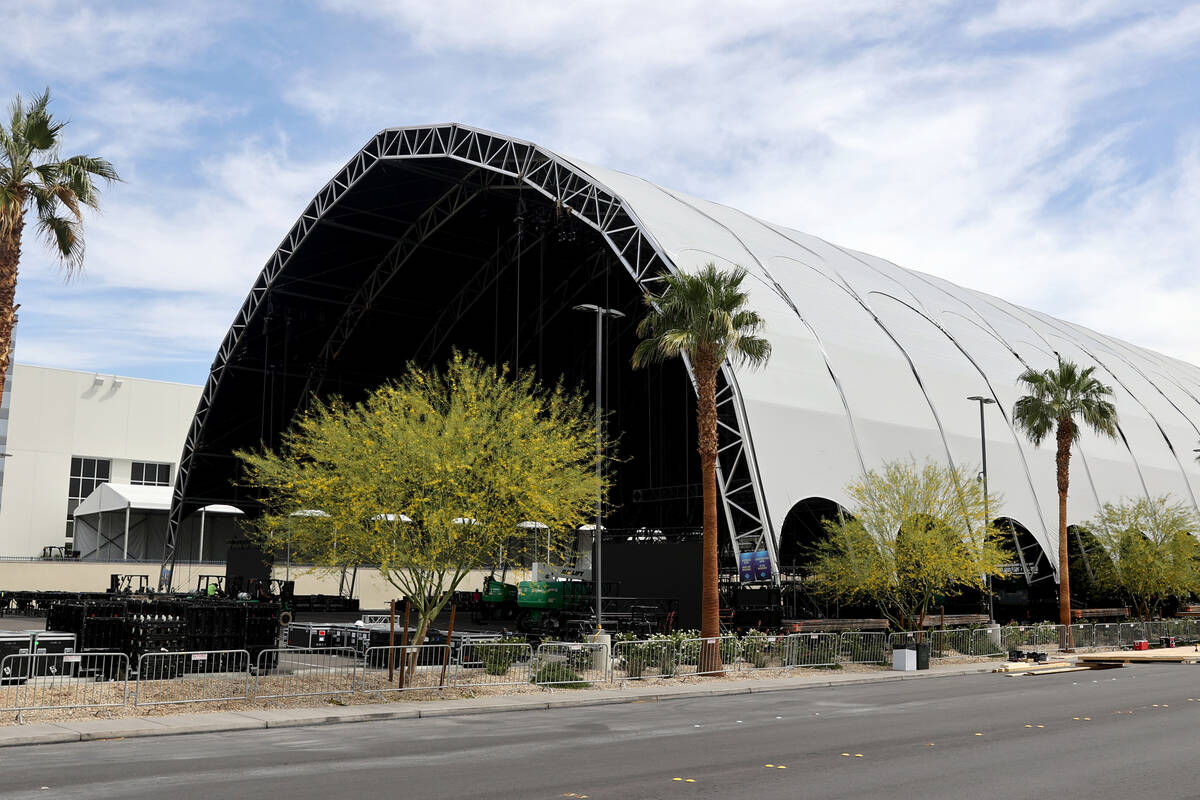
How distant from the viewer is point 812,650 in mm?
32094

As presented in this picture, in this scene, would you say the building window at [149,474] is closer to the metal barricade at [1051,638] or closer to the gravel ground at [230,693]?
the gravel ground at [230,693]

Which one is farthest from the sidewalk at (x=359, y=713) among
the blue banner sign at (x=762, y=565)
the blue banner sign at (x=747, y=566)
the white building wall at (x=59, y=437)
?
the white building wall at (x=59, y=437)

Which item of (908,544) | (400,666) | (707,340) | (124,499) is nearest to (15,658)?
(400,666)

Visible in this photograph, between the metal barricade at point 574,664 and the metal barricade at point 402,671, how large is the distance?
221 centimetres

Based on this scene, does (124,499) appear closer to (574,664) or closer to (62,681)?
(62,681)

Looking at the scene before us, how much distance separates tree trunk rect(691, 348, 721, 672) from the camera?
28.5 metres

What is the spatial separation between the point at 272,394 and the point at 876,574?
36.3m

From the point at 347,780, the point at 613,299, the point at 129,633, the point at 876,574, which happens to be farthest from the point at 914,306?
the point at 347,780

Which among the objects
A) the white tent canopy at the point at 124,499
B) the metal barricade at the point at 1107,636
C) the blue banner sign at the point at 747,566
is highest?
the white tent canopy at the point at 124,499

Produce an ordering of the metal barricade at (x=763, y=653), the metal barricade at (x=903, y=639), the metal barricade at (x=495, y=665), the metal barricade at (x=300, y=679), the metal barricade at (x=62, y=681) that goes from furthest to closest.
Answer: the metal barricade at (x=903, y=639) < the metal barricade at (x=763, y=653) < the metal barricade at (x=495, y=665) < the metal barricade at (x=300, y=679) < the metal barricade at (x=62, y=681)

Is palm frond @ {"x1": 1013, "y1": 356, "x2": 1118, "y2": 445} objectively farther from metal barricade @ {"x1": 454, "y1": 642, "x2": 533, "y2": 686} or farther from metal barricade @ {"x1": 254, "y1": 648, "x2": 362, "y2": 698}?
metal barricade @ {"x1": 254, "y1": 648, "x2": 362, "y2": 698}

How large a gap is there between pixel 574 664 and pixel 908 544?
14419 millimetres

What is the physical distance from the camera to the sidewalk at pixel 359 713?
1666cm

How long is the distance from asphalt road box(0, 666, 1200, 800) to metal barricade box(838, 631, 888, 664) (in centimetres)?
1124
